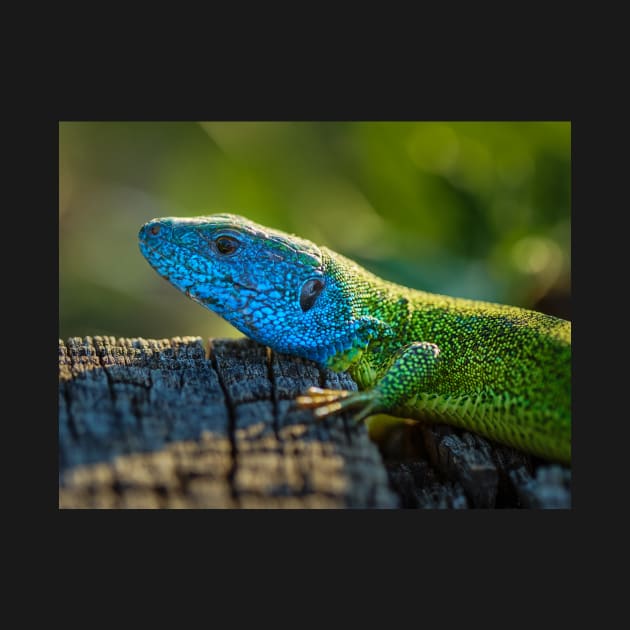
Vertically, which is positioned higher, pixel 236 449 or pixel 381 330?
pixel 381 330

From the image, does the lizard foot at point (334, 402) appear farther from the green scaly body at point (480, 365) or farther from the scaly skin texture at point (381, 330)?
the green scaly body at point (480, 365)

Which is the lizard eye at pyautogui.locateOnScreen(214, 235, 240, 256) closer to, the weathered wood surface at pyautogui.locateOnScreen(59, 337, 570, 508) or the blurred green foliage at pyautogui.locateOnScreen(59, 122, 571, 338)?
the weathered wood surface at pyautogui.locateOnScreen(59, 337, 570, 508)

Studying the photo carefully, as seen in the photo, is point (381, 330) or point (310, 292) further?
point (381, 330)

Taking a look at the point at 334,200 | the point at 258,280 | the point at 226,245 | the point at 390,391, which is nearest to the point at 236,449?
the point at 390,391

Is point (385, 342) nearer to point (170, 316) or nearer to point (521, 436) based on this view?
point (521, 436)

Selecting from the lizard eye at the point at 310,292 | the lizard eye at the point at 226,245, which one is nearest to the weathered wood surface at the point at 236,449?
the lizard eye at the point at 310,292

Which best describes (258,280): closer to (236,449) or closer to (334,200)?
(236,449)

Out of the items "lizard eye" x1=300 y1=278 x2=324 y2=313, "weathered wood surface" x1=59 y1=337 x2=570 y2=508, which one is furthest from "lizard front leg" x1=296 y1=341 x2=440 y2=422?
"lizard eye" x1=300 y1=278 x2=324 y2=313
